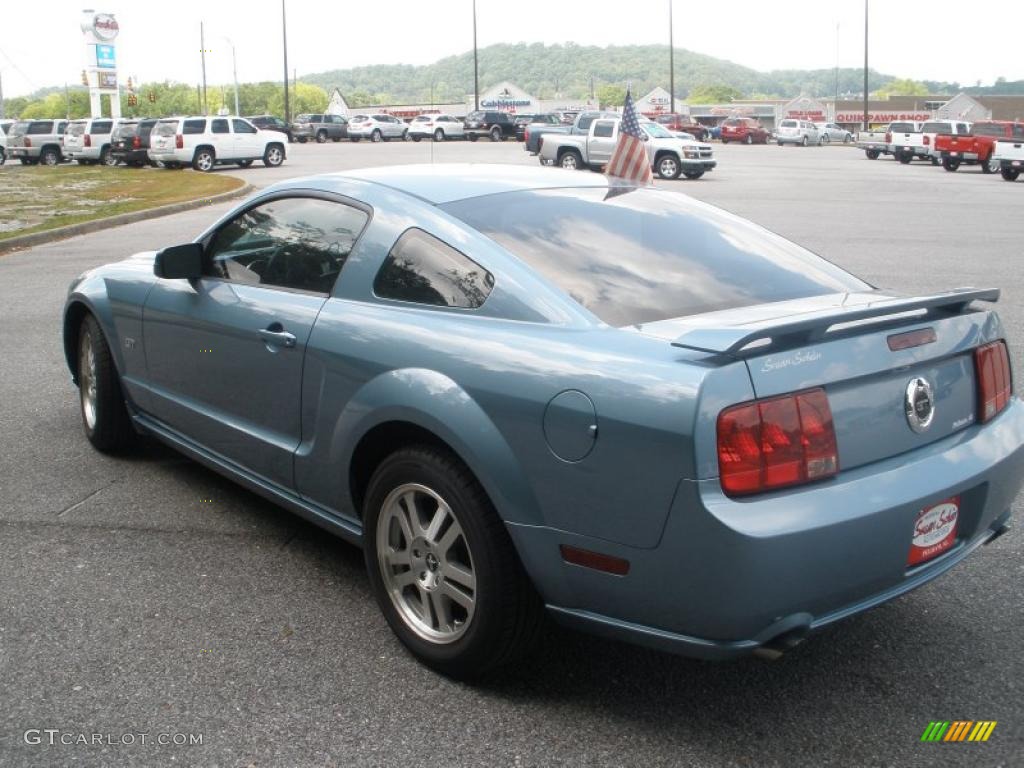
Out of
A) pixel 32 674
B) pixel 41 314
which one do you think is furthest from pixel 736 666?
pixel 41 314

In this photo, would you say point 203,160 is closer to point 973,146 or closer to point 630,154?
point 973,146

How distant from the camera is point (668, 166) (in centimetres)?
3362

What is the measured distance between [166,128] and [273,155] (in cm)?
373

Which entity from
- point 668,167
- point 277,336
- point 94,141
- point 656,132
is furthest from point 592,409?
point 94,141

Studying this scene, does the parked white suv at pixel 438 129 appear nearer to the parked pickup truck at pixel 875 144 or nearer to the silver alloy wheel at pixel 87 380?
the parked pickup truck at pixel 875 144

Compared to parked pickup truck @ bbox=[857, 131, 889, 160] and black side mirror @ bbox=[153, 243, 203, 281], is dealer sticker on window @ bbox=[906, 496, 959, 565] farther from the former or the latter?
parked pickup truck @ bbox=[857, 131, 889, 160]

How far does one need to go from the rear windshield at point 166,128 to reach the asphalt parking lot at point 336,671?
114 ft

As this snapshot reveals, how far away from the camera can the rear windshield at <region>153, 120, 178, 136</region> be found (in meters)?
38.0

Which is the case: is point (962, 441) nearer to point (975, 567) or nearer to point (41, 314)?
point (975, 567)

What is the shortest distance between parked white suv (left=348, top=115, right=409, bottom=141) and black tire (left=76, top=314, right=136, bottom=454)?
6090cm

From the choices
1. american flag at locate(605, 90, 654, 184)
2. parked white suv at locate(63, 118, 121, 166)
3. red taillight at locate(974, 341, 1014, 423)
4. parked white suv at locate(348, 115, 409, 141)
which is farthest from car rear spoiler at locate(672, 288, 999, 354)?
parked white suv at locate(348, 115, 409, 141)

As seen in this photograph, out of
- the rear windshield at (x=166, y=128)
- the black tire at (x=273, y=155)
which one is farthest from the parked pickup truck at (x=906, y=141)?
the rear windshield at (x=166, y=128)

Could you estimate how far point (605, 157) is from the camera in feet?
111

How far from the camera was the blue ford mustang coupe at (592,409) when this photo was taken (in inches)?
115
